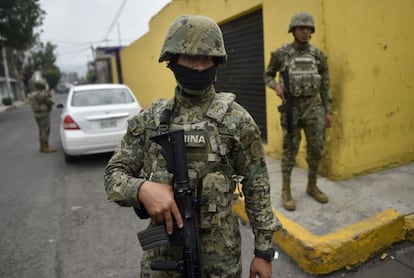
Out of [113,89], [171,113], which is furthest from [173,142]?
[113,89]

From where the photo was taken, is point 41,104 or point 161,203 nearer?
point 161,203

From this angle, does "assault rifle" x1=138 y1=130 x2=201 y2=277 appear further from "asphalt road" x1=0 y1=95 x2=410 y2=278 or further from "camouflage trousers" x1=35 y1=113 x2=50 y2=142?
"camouflage trousers" x1=35 y1=113 x2=50 y2=142

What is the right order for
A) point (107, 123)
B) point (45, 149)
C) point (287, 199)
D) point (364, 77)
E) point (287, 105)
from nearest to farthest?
point (287, 105), point (287, 199), point (364, 77), point (107, 123), point (45, 149)

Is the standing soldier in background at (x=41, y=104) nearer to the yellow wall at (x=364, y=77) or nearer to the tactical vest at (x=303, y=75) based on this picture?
the yellow wall at (x=364, y=77)

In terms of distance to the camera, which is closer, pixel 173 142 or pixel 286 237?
pixel 173 142

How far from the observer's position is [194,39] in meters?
1.39

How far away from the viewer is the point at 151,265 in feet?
4.60

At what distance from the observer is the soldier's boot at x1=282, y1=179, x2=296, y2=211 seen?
3.44 m

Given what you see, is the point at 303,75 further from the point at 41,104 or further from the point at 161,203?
the point at 41,104

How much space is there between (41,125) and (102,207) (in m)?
4.19

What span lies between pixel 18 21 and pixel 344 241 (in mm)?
19326

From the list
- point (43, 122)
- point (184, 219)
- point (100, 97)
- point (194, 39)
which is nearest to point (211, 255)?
point (184, 219)

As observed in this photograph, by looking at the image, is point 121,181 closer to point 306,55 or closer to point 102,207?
point 306,55

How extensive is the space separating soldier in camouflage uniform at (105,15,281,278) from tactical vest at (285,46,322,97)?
75.2 inches
